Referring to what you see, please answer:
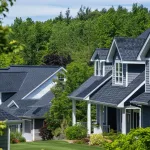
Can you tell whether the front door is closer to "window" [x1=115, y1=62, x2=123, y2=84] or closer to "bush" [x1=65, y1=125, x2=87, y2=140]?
"bush" [x1=65, y1=125, x2=87, y2=140]

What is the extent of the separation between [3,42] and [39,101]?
143ft

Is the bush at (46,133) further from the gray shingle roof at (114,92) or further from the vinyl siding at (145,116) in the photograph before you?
the vinyl siding at (145,116)

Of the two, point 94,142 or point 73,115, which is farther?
point 73,115

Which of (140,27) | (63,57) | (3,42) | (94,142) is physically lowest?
(94,142)

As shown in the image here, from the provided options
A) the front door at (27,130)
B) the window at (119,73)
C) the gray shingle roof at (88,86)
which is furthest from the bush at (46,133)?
the window at (119,73)

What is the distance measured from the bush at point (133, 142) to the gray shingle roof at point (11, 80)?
120 feet

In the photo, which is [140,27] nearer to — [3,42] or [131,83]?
[131,83]

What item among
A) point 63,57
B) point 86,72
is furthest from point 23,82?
point 63,57

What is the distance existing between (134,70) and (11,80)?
78.5 feet

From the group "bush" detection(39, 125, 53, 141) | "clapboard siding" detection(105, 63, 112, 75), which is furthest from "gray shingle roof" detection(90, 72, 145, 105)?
"bush" detection(39, 125, 53, 141)

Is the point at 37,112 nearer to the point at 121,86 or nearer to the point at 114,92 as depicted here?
the point at 114,92

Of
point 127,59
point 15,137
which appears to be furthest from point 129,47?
point 15,137

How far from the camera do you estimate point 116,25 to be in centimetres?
8925

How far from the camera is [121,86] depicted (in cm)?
3556
